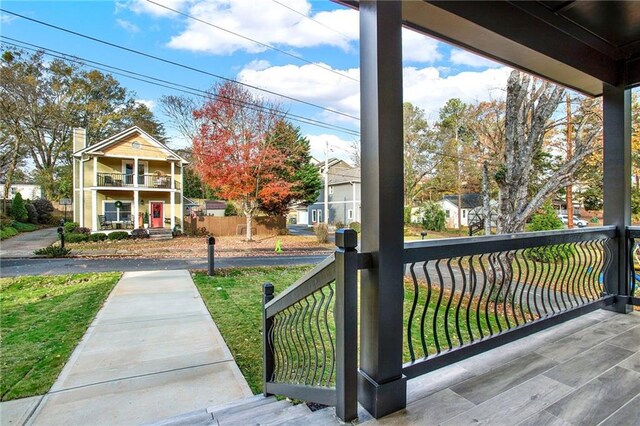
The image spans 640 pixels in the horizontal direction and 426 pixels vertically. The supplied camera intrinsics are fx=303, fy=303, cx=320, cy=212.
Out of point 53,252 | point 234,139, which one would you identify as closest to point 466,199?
point 234,139

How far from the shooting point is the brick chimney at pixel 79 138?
1530 centimetres

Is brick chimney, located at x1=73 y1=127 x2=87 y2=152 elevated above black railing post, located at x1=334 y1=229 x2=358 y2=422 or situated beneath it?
elevated above

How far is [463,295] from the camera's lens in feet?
6.10

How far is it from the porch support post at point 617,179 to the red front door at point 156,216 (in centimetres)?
1771

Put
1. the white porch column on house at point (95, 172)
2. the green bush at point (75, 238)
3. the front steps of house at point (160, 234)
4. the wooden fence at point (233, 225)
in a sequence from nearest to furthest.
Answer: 1. the green bush at point (75, 238)
2. the front steps of house at point (160, 234)
3. the white porch column on house at point (95, 172)
4. the wooden fence at point (233, 225)

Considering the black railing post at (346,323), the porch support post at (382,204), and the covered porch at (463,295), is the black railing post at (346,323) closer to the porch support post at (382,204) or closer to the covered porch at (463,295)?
the covered porch at (463,295)

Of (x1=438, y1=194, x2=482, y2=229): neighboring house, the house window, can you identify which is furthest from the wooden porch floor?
the house window

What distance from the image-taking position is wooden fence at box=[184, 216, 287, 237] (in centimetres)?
1641

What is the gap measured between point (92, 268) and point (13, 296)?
9.80ft

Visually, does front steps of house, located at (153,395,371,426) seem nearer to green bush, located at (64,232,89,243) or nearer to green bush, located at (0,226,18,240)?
green bush, located at (64,232,89,243)

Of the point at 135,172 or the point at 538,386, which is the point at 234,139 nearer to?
the point at 135,172

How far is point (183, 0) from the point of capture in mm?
6383

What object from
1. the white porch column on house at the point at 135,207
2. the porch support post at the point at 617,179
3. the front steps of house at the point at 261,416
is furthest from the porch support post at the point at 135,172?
the porch support post at the point at 617,179

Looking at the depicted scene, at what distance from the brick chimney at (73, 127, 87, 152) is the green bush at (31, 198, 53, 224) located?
6.35 metres
